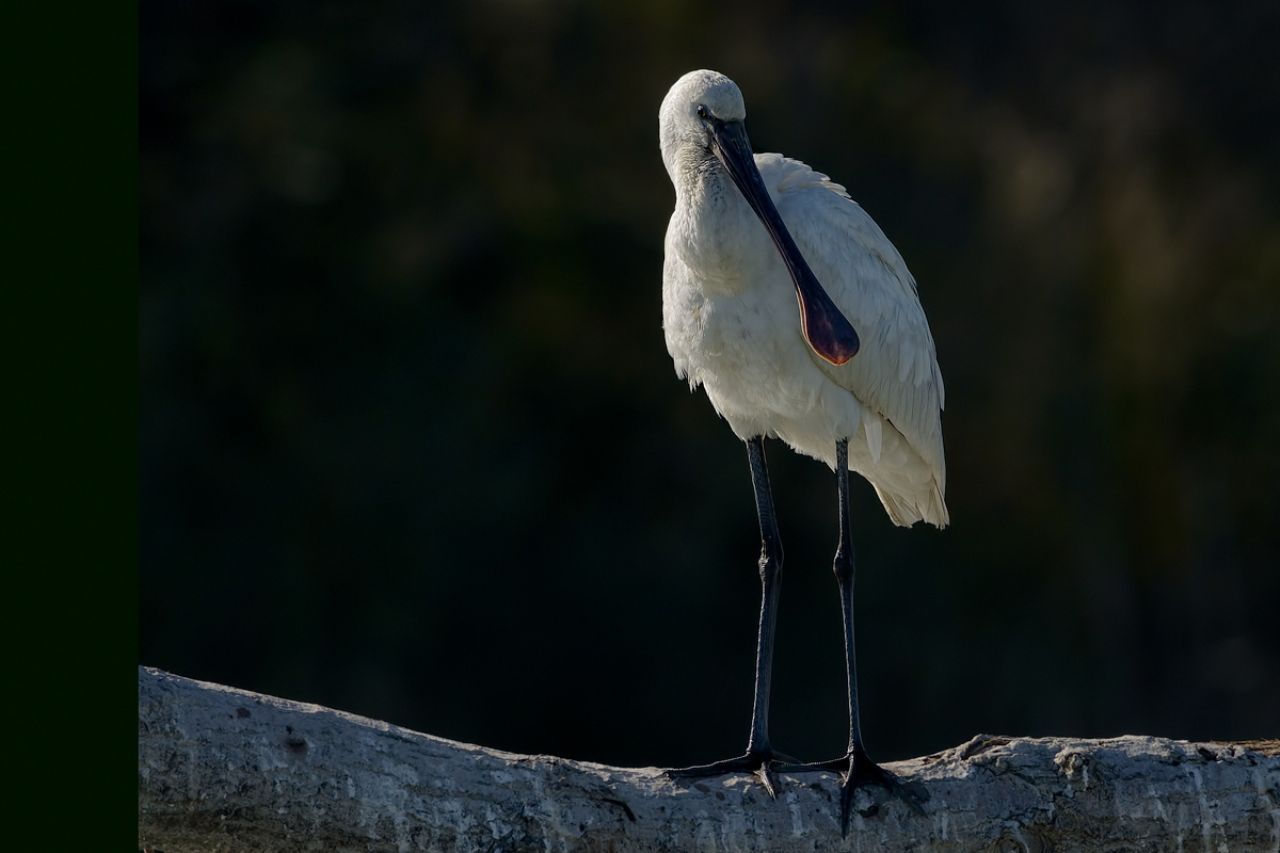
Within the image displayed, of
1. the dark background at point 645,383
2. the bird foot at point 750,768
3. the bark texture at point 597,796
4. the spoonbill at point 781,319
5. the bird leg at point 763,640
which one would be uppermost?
the dark background at point 645,383

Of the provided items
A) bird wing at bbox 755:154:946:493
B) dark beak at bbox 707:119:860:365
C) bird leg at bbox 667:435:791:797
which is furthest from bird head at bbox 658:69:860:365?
bird leg at bbox 667:435:791:797

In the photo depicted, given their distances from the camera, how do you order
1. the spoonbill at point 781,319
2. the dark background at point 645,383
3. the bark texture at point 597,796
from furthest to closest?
the dark background at point 645,383
the spoonbill at point 781,319
the bark texture at point 597,796

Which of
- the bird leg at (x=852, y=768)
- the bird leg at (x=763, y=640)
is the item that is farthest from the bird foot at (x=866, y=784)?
the bird leg at (x=763, y=640)

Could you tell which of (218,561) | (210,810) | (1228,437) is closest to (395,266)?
(218,561)

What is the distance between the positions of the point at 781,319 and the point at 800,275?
129mm

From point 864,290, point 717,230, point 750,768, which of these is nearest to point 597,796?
point 750,768

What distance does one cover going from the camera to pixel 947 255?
34.7 feet

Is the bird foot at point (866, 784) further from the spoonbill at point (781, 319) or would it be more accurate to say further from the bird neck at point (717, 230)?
the bird neck at point (717, 230)

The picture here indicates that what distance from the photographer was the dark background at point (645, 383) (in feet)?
31.8

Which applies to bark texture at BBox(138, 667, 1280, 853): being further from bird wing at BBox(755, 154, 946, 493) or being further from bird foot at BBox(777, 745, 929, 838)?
bird wing at BBox(755, 154, 946, 493)

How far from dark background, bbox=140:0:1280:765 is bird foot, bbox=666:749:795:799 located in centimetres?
507

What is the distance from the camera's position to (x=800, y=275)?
14.4 feet

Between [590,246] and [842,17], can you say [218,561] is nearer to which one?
[590,246]

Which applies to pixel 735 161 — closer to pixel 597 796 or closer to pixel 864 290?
pixel 864 290
